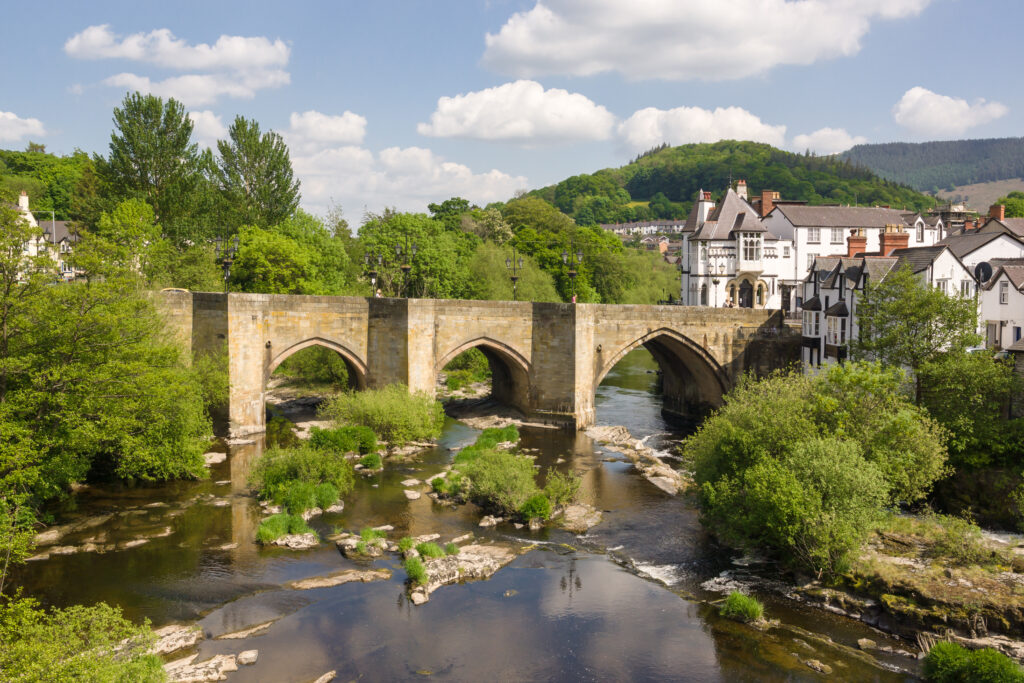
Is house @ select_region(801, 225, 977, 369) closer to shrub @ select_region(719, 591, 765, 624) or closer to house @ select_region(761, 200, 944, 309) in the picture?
house @ select_region(761, 200, 944, 309)

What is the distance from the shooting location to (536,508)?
26.4 metres

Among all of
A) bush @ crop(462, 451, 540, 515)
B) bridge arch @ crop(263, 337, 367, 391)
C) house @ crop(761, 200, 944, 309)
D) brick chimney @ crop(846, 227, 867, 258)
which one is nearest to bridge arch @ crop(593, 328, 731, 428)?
brick chimney @ crop(846, 227, 867, 258)

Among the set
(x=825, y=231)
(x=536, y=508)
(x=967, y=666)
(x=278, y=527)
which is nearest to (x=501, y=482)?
(x=536, y=508)

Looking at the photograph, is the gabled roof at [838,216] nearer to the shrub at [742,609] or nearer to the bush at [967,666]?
the shrub at [742,609]

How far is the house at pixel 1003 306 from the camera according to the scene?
31.1 m

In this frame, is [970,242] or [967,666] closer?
[967,666]

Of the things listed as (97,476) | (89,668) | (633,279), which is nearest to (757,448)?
(89,668)

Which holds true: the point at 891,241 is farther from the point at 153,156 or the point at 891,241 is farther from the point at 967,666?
the point at 153,156

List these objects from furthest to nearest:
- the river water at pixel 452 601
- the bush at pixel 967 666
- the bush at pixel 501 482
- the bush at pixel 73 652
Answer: the bush at pixel 501 482 < the river water at pixel 452 601 < the bush at pixel 967 666 < the bush at pixel 73 652

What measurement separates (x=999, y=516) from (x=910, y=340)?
732 cm

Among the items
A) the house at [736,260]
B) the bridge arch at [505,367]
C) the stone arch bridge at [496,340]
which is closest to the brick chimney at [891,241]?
the stone arch bridge at [496,340]

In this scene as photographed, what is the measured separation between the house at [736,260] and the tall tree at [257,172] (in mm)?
32868

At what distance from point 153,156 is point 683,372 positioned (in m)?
39.2

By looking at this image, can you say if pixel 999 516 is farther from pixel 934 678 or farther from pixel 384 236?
pixel 384 236
